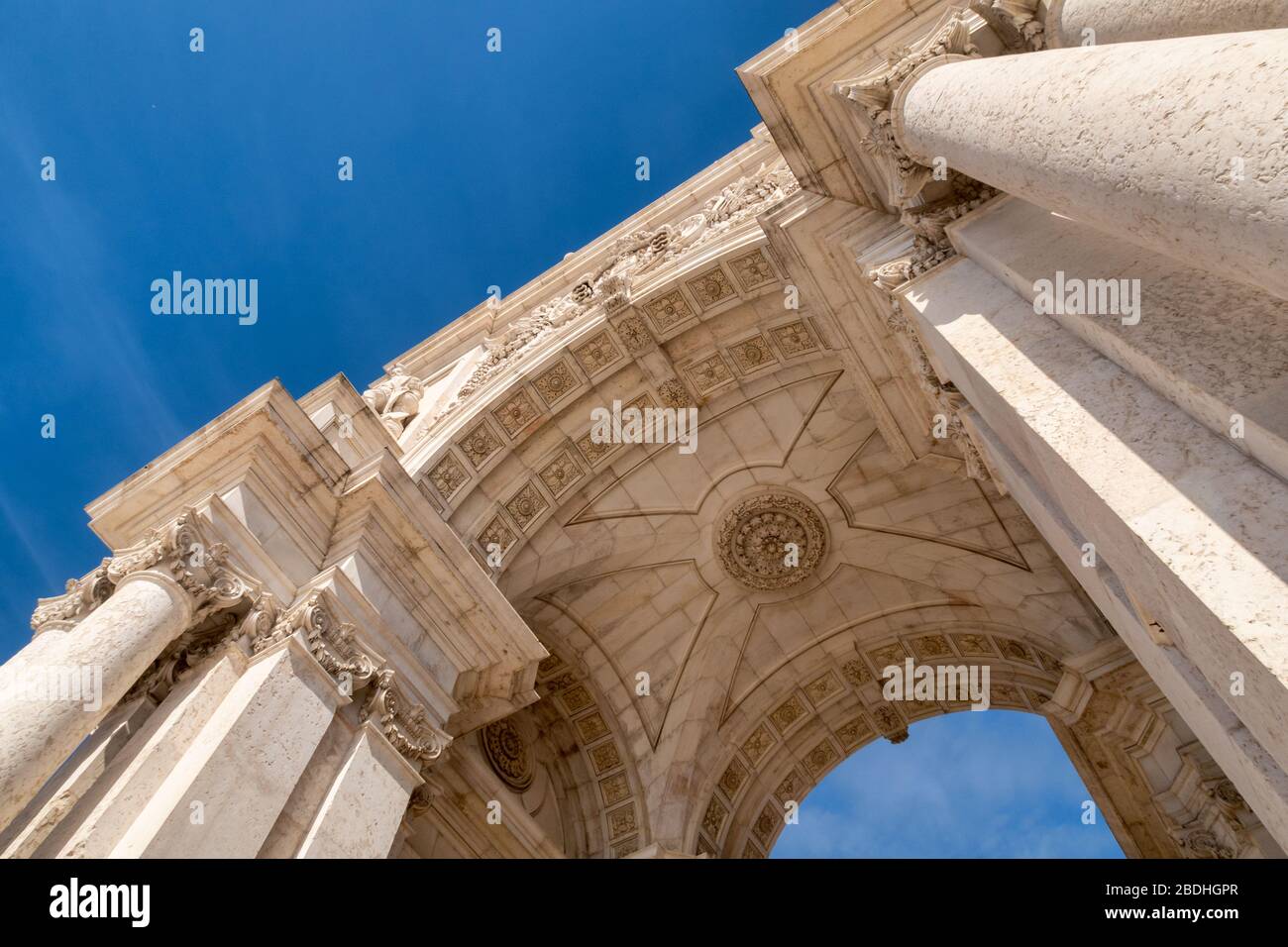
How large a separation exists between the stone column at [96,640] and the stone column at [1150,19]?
725 centimetres

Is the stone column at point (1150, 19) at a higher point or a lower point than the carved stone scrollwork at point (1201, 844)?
higher

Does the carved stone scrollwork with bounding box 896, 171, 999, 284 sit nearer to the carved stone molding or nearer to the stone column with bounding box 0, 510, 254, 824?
the carved stone molding

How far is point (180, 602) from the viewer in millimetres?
6758

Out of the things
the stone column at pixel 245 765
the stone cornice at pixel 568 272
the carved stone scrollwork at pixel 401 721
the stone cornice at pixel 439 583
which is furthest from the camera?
the stone cornice at pixel 568 272

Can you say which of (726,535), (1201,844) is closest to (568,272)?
(726,535)

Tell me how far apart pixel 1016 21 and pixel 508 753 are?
10.8m

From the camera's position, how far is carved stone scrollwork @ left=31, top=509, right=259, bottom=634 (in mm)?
6875

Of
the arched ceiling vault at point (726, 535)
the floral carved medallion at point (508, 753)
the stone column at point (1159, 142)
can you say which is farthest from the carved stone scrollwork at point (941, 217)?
the floral carved medallion at point (508, 753)

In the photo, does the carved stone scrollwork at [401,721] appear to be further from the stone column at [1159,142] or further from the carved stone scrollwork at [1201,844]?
the carved stone scrollwork at [1201,844]

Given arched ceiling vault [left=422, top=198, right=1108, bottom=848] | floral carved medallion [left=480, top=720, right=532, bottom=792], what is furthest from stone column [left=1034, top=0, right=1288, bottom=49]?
floral carved medallion [left=480, top=720, right=532, bottom=792]

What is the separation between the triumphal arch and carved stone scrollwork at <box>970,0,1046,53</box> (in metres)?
0.03

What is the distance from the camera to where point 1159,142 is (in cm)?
340

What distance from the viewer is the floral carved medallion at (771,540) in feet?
45.9
